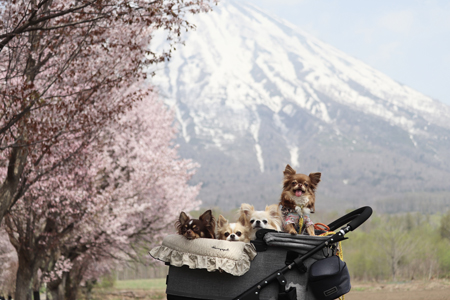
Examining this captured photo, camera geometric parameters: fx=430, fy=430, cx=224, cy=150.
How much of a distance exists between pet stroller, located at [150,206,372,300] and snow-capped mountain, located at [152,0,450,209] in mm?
105348

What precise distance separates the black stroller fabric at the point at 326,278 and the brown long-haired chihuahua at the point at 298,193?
40cm

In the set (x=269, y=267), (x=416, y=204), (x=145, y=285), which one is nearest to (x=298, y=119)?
(x=416, y=204)

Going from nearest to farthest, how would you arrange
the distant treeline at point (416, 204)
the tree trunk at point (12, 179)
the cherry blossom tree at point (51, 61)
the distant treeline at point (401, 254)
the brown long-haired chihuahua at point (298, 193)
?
the brown long-haired chihuahua at point (298, 193) → the cherry blossom tree at point (51, 61) → the tree trunk at point (12, 179) → the distant treeline at point (401, 254) → the distant treeline at point (416, 204)

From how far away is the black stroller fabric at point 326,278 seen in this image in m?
3.41

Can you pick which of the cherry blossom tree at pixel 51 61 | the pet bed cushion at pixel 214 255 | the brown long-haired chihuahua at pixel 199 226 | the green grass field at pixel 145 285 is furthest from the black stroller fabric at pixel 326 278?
the green grass field at pixel 145 285

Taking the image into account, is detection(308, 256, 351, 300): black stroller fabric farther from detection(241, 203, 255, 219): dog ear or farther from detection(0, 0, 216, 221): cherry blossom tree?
detection(0, 0, 216, 221): cherry blossom tree

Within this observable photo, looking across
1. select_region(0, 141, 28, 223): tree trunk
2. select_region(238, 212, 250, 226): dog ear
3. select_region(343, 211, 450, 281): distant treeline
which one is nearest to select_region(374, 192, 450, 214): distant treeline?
select_region(343, 211, 450, 281): distant treeline

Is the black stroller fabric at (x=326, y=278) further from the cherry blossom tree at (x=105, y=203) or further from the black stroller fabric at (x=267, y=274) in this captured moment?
the cherry blossom tree at (x=105, y=203)

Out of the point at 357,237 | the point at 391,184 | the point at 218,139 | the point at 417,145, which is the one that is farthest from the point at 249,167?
the point at 357,237

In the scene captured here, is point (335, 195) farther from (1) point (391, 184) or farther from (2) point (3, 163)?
(2) point (3, 163)

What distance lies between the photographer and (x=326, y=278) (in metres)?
3.43

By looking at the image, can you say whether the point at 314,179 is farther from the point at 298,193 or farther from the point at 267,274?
the point at 267,274

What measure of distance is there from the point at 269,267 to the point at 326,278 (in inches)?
18.1

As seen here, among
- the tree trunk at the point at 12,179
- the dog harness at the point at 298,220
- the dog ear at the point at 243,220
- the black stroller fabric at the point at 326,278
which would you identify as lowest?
the black stroller fabric at the point at 326,278
